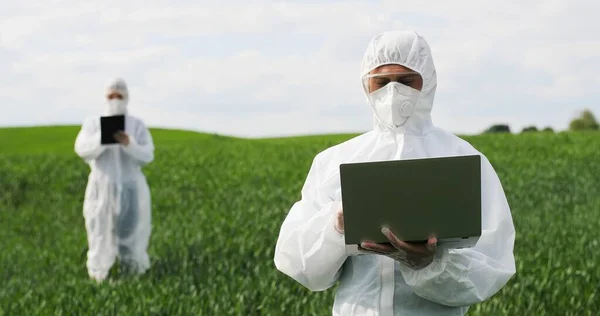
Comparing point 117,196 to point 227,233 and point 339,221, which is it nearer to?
point 227,233

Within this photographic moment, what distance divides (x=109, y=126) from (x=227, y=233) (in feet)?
13.0

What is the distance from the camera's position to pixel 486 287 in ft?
11.6

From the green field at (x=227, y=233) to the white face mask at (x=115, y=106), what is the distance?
2.12 meters

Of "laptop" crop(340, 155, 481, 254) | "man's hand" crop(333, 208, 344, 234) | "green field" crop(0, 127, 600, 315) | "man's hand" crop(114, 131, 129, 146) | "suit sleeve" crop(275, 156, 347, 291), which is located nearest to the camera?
"laptop" crop(340, 155, 481, 254)

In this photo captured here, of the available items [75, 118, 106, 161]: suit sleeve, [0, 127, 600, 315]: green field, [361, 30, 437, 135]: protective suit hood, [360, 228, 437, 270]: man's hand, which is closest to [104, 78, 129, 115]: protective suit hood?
[75, 118, 106, 161]: suit sleeve

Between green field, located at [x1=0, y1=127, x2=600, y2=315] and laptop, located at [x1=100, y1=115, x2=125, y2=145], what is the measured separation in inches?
67.8

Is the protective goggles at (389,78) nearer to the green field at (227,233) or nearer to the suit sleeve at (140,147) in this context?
the green field at (227,233)

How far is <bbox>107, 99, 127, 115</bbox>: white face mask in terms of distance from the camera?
1062 cm

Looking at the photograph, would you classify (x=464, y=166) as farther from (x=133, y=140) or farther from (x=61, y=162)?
(x=61, y=162)

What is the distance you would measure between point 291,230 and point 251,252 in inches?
325

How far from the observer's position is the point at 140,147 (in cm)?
1067

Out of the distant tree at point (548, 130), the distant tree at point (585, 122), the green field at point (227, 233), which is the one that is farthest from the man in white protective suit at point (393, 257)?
the distant tree at point (585, 122)

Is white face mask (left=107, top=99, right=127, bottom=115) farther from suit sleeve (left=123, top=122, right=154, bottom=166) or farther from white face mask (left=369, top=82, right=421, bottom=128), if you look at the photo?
white face mask (left=369, top=82, right=421, bottom=128)

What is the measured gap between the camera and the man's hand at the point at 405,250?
3.18 m
